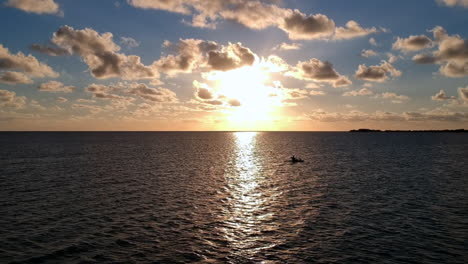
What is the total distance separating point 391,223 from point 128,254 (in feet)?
88.8

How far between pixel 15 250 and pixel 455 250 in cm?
3686

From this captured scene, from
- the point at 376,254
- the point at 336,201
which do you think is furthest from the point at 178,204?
the point at 376,254

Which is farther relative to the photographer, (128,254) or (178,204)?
(178,204)

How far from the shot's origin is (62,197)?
4316 centimetres

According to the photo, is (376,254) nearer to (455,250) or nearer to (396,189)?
(455,250)

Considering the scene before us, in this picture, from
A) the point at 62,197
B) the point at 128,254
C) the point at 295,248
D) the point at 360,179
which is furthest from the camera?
the point at 360,179

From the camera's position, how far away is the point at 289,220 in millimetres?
33688

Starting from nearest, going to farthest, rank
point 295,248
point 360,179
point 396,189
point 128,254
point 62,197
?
point 128,254 → point 295,248 → point 62,197 → point 396,189 → point 360,179

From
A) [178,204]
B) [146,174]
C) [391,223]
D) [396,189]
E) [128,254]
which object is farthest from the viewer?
[146,174]

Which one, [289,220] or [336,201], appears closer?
[289,220]

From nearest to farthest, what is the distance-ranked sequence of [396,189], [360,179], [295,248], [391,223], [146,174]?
[295,248] < [391,223] < [396,189] < [360,179] < [146,174]

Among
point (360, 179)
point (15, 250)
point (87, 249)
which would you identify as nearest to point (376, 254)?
point (87, 249)

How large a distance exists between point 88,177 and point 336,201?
49.0 m

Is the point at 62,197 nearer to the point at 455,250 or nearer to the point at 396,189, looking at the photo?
the point at 455,250
